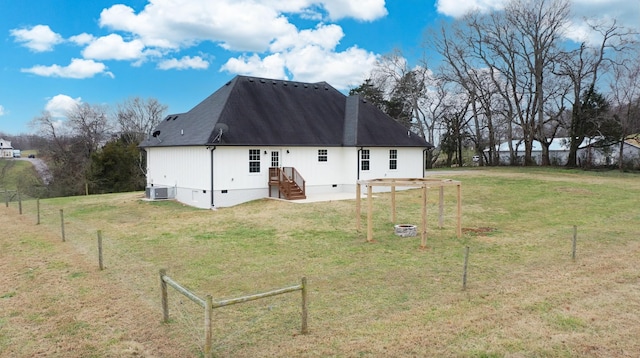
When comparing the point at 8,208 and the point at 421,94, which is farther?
the point at 421,94

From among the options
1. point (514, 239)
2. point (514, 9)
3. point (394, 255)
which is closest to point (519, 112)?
point (514, 9)

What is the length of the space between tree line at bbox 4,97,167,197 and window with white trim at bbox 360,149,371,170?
2153cm

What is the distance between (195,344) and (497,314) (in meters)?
4.89

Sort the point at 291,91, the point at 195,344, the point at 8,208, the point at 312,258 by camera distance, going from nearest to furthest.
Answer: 1. the point at 195,344
2. the point at 312,258
3. the point at 8,208
4. the point at 291,91

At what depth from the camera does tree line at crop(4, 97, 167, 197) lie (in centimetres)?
3772

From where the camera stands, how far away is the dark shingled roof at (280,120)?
21531 millimetres

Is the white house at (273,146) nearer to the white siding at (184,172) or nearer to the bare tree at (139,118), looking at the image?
the white siding at (184,172)

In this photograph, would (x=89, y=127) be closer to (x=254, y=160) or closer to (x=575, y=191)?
(x=254, y=160)

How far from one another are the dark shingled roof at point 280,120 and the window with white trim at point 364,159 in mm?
557

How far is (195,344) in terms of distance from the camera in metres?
6.18

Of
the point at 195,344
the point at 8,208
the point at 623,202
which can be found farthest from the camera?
the point at 8,208

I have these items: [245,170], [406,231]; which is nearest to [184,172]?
[245,170]

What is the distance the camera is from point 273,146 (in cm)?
2178

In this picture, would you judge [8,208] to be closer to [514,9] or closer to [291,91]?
[291,91]
